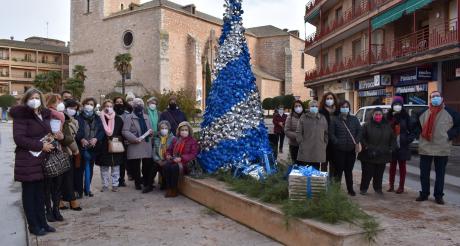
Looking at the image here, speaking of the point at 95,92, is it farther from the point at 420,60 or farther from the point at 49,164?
the point at 49,164

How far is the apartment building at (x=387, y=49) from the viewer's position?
57.2 ft

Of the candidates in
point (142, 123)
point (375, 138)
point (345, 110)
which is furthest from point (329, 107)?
point (142, 123)

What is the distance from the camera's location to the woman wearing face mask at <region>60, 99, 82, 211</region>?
19.9ft

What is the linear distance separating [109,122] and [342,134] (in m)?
4.21

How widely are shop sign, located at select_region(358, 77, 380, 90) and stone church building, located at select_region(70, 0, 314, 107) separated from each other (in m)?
25.8

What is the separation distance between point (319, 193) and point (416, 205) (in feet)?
8.73

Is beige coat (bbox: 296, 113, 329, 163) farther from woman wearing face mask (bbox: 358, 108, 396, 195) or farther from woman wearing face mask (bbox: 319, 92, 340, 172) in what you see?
woman wearing face mask (bbox: 358, 108, 396, 195)

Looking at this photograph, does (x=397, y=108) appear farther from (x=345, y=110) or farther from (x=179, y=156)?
(x=179, y=156)

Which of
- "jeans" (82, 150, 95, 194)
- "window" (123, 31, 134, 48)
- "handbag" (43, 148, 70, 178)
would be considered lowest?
"jeans" (82, 150, 95, 194)

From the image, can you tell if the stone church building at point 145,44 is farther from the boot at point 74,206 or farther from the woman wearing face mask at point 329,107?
the boot at point 74,206

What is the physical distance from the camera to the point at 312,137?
6875 millimetres

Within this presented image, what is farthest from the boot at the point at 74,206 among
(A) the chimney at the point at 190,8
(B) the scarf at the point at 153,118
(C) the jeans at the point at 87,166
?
(A) the chimney at the point at 190,8

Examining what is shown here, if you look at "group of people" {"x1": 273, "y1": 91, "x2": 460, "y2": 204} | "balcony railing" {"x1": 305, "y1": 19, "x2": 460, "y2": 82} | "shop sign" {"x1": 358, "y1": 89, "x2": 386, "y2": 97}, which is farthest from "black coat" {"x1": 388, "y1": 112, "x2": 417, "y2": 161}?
"shop sign" {"x1": 358, "y1": 89, "x2": 386, "y2": 97}

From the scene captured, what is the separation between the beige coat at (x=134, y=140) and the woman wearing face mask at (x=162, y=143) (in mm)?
210
